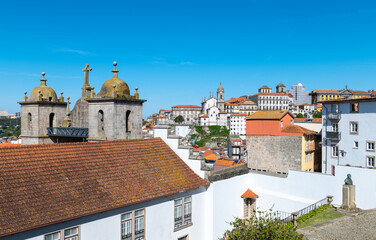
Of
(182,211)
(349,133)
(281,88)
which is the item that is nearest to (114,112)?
(182,211)

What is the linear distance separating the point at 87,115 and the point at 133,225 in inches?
520

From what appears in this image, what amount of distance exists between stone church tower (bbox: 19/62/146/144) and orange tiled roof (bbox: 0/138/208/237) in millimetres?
4841

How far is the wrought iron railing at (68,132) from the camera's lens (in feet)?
76.4

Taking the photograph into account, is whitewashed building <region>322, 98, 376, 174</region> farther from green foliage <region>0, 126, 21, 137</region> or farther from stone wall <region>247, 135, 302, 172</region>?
green foliage <region>0, 126, 21, 137</region>

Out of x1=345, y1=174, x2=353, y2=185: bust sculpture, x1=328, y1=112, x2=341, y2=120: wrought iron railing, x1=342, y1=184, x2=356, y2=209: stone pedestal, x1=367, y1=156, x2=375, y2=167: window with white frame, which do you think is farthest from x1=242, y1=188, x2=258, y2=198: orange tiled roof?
x1=328, y1=112, x2=341, y2=120: wrought iron railing

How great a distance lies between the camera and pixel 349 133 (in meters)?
32.7

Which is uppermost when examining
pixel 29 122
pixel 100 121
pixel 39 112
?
pixel 39 112

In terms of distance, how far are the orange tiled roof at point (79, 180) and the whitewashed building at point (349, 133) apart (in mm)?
21176

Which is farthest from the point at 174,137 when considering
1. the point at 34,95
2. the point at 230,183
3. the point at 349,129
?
the point at 349,129

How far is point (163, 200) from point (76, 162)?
14.2 ft

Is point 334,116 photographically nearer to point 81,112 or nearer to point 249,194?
point 249,194

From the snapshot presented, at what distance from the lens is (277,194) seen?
20797 mm

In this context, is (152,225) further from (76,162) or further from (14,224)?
(14,224)

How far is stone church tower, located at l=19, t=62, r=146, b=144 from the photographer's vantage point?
22.2 meters
